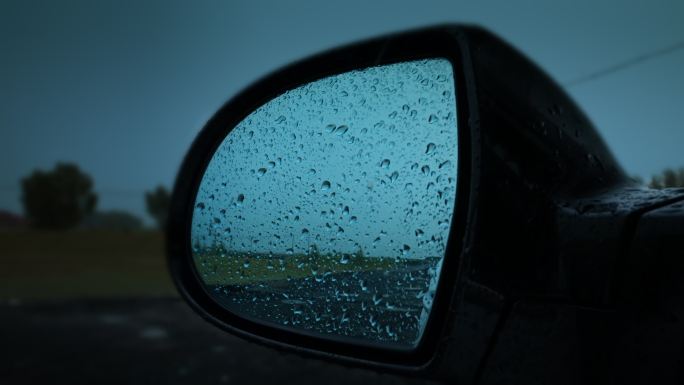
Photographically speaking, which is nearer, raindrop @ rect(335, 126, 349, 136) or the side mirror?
the side mirror

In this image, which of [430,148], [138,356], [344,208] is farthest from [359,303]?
[138,356]

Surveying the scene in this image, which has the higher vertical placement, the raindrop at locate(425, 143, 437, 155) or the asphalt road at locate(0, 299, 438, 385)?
the raindrop at locate(425, 143, 437, 155)

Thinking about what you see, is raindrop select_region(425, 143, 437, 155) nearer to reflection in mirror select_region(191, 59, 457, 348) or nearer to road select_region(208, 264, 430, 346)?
reflection in mirror select_region(191, 59, 457, 348)

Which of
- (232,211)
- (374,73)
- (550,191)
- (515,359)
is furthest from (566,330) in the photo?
(232,211)

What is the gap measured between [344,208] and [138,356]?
20.1 feet

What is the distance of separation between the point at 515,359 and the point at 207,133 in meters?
1.08

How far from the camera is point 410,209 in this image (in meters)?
0.99

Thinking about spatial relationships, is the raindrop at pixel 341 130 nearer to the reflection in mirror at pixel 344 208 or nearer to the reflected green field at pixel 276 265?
the reflection in mirror at pixel 344 208

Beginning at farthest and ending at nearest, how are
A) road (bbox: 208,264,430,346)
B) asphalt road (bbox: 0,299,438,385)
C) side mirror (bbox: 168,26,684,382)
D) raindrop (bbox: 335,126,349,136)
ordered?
asphalt road (bbox: 0,299,438,385) → raindrop (bbox: 335,126,349,136) → road (bbox: 208,264,430,346) → side mirror (bbox: 168,26,684,382)

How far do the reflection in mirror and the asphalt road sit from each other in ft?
7.72

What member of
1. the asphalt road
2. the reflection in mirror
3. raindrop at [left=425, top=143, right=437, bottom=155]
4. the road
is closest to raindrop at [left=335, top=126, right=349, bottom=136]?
the reflection in mirror

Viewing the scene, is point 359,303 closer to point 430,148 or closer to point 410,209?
point 410,209

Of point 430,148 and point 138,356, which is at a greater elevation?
point 430,148

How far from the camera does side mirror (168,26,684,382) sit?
0.78 m
